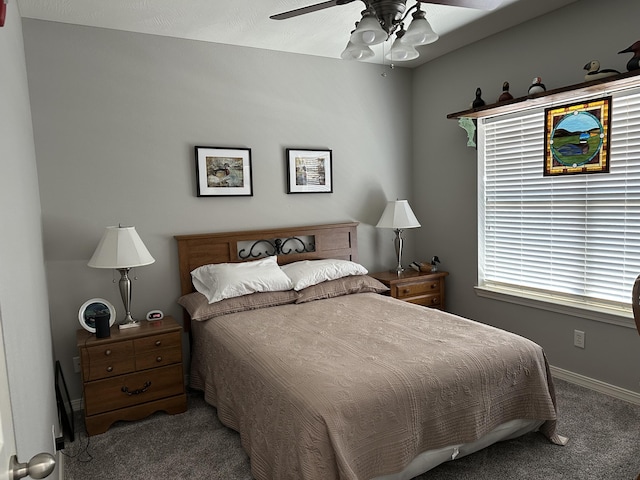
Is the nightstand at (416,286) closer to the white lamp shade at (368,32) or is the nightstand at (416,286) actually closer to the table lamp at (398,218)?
the table lamp at (398,218)

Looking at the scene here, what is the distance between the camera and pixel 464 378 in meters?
2.14

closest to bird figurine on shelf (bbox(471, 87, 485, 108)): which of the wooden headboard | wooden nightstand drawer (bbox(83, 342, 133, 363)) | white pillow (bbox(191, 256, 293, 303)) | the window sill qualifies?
the wooden headboard

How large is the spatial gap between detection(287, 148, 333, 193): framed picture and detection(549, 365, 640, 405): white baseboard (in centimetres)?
241

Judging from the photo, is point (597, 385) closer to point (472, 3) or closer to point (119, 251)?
point (472, 3)

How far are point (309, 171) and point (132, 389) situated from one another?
2.25 meters

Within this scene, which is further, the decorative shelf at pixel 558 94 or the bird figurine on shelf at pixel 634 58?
the decorative shelf at pixel 558 94

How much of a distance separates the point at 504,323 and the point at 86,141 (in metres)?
3.59

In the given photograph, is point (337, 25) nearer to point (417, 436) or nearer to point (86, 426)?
point (417, 436)

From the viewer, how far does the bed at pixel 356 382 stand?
185 centimetres

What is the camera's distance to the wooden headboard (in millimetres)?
3463

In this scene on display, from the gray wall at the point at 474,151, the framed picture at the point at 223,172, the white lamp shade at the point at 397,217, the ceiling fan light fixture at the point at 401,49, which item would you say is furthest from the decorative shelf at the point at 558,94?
the framed picture at the point at 223,172

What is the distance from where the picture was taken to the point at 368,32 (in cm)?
200

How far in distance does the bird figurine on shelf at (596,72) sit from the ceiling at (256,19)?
58 cm

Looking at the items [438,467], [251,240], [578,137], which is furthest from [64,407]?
→ [578,137]
